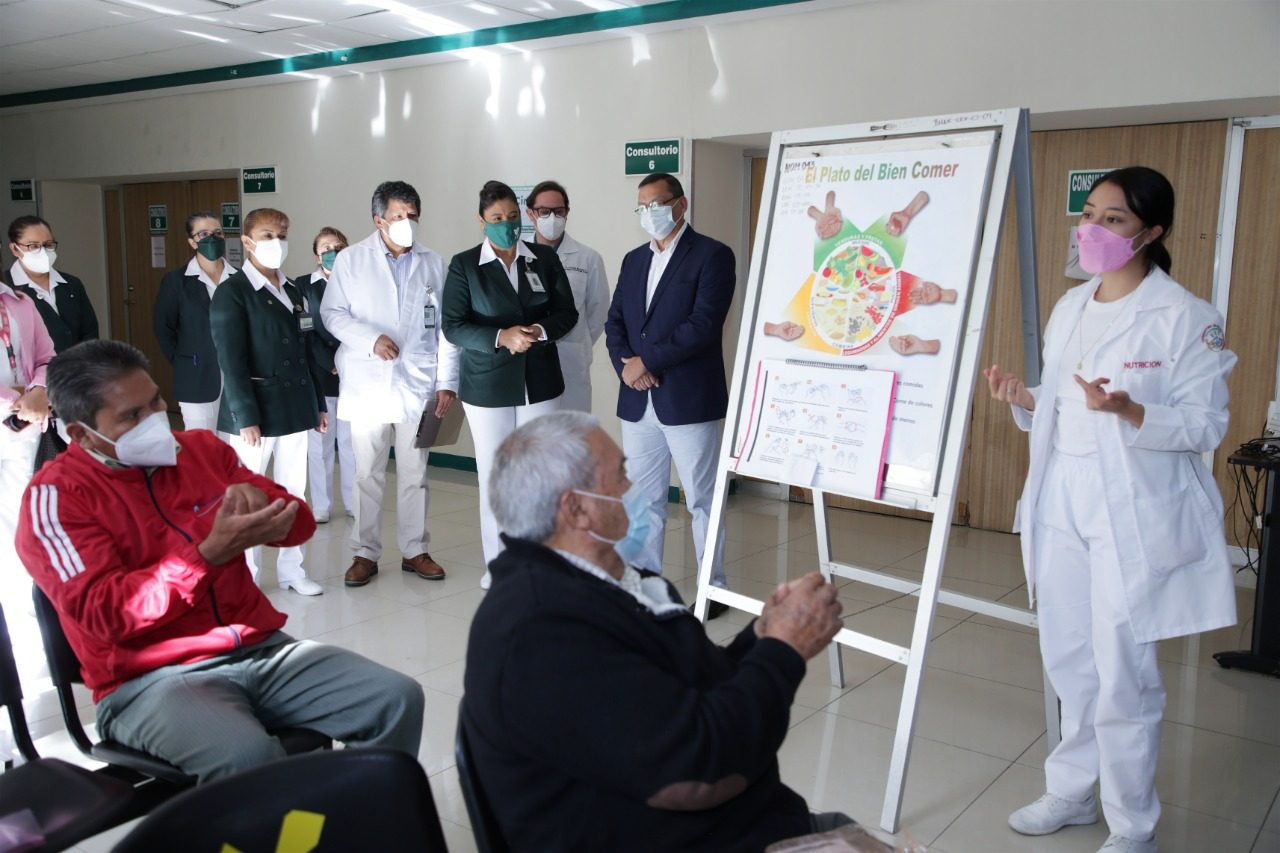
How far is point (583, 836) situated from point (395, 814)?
10.5 inches

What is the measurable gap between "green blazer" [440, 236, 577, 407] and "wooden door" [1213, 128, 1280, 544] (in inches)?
121

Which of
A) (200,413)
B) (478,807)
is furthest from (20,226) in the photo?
(478,807)

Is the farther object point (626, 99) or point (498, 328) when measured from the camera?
point (626, 99)

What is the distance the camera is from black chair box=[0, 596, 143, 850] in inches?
69.9

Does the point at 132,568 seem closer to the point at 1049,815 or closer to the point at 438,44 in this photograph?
the point at 1049,815

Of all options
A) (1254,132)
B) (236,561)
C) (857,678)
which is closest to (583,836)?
(236,561)

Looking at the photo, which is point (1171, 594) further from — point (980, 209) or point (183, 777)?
point (183, 777)

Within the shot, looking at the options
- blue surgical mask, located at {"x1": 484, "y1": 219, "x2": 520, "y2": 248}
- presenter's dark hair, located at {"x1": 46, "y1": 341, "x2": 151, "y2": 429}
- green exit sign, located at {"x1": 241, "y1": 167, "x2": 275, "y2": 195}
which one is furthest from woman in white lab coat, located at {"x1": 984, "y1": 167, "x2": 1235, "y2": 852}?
green exit sign, located at {"x1": 241, "y1": 167, "x2": 275, "y2": 195}

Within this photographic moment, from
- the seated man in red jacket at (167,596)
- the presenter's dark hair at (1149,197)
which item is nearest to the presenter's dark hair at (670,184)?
the presenter's dark hair at (1149,197)

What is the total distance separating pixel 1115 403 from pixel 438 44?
5661 millimetres

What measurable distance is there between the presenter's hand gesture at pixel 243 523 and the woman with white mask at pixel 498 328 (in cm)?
213

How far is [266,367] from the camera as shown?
438 centimetres

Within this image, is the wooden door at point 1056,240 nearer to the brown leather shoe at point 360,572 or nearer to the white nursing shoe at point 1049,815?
the white nursing shoe at point 1049,815

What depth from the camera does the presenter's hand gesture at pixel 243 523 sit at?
219 cm
